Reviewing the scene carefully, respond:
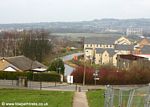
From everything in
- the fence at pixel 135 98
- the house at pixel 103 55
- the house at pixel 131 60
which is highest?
the fence at pixel 135 98

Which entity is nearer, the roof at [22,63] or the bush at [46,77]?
the bush at [46,77]

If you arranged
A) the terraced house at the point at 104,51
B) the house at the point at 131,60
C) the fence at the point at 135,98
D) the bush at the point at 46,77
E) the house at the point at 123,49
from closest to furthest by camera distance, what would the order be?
the fence at the point at 135,98
the bush at the point at 46,77
the house at the point at 131,60
the terraced house at the point at 104,51
the house at the point at 123,49

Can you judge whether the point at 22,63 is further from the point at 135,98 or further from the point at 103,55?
the point at 103,55

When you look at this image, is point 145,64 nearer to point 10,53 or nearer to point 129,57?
point 129,57

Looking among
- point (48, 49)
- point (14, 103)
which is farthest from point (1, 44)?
point (14, 103)

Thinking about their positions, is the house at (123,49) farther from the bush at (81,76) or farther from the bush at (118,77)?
the bush at (81,76)

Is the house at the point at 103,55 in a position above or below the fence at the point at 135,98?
below

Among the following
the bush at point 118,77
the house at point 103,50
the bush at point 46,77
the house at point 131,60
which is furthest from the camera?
the house at point 103,50

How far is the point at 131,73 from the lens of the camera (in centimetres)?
5103

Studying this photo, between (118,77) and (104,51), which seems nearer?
(118,77)

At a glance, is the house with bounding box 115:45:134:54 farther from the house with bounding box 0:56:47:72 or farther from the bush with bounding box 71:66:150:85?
the bush with bounding box 71:66:150:85

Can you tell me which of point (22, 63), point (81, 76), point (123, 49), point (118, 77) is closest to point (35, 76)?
point (81, 76)

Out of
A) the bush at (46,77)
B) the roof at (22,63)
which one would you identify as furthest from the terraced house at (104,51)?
the bush at (46,77)

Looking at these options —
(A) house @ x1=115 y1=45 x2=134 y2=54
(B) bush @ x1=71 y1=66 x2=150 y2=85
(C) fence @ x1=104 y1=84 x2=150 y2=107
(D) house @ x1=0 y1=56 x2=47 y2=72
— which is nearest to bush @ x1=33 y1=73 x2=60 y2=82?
(B) bush @ x1=71 y1=66 x2=150 y2=85
